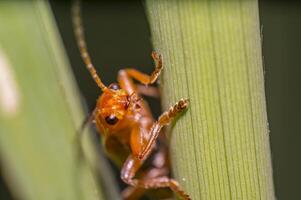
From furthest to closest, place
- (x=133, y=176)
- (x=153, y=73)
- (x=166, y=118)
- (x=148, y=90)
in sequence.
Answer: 1. (x=148, y=90)
2. (x=133, y=176)
3. (x=153, y=73)
4. (x=166, y=118)

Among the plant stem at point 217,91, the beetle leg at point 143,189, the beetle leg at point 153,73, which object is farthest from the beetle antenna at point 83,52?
the plant stem at point 217,91

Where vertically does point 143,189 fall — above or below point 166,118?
below

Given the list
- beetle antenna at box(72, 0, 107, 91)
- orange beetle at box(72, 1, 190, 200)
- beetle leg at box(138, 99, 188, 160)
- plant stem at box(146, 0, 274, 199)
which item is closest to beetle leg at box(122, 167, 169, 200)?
orange beetle at box(72, 1, 190, 200)

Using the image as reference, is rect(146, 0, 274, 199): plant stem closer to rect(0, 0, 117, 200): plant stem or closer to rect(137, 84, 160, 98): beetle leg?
rect(0, 0, 117, 200): plant stem

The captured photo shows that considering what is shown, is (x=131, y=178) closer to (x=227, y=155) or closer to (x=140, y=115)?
(x=140, y=115)

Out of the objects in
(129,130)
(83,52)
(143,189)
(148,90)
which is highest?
(83,52)

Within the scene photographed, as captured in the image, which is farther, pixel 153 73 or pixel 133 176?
pixel 133 176

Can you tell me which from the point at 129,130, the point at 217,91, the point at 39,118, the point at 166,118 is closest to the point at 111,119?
the point at 129,130

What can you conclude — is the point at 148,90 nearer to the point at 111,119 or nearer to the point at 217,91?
the point at 111,119
